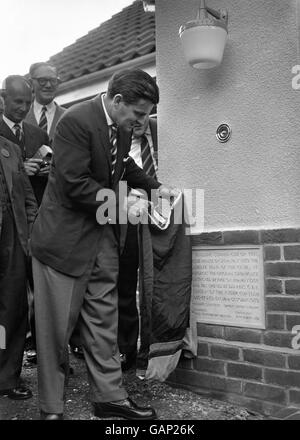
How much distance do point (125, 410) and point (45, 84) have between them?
2.70 m

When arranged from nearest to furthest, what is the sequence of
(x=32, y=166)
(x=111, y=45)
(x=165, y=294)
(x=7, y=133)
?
(x=165, y=294) < (x=32, y=166) < (x=7, y=133) < (x=111, y=45)

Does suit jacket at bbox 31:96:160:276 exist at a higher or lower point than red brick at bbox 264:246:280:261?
higher

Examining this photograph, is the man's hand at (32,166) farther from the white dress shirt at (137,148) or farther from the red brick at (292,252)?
the red brick at (292,252)

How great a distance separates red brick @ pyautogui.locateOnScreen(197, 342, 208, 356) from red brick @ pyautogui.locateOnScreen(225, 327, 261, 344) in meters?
0.18

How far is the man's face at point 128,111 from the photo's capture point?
3082 millimetres

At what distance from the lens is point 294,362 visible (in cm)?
306

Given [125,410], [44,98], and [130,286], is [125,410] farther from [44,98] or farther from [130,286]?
[44,98]

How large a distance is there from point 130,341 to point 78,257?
1.07 meters

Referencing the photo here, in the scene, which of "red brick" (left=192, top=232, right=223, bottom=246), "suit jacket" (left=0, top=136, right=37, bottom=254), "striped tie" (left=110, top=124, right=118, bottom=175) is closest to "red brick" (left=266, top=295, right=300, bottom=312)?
"red brick" (left=192, top=232, right=223, bottom=246)

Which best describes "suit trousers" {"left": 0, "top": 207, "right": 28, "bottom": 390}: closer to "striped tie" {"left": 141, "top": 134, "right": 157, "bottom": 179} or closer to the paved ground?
the paved ground

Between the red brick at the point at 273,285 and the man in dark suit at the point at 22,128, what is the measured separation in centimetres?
168

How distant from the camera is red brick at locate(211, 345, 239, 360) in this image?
3.35 meters

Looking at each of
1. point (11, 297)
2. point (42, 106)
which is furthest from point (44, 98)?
point (11, 297)
